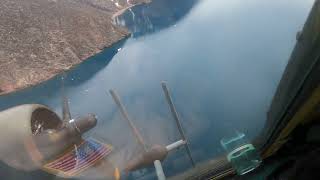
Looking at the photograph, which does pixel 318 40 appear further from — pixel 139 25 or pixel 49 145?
pixel 139 25

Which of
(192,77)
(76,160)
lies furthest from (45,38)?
(76,160)

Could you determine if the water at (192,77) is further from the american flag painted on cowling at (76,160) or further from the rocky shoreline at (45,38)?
the rocky shoreline at (45,38)

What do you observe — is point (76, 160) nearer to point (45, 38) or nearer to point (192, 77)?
point (192, 77)

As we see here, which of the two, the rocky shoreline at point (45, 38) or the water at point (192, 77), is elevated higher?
the rocky shoreline at point (45, 38)

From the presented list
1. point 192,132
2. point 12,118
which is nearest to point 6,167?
point 12,118

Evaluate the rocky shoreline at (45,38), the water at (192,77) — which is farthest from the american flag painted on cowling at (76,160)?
the rocky shoreline at (45,38)

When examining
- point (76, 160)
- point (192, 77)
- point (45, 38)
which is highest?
point (45, 38)
